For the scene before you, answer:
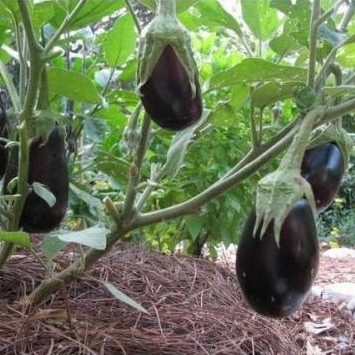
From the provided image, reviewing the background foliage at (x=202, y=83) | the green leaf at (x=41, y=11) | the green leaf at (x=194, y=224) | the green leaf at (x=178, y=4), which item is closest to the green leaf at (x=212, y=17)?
the background foliage at (x=202, y=83)

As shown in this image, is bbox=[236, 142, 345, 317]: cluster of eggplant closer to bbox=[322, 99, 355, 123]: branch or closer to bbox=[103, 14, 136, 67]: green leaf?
bbox=[322, 99, 355, 123]: branch

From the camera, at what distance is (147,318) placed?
96 cm

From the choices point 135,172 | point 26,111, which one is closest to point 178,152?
point 135,172

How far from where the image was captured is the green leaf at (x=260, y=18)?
96cm

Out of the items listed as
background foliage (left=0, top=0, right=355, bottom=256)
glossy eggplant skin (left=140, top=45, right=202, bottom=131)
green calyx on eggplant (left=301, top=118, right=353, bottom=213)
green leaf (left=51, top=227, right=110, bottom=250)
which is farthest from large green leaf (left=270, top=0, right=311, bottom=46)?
green leaf (left=51, top=227, right=110, bottom=250)

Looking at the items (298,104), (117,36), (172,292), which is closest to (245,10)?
(117,36)

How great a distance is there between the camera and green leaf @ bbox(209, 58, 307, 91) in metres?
0.69

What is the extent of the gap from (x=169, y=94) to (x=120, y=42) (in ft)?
1.53

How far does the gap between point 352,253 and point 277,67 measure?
3916 millimetres

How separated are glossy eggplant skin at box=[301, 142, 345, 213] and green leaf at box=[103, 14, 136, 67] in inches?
15.5

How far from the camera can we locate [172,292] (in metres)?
1.12

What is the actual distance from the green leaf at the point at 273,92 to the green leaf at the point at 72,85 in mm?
203

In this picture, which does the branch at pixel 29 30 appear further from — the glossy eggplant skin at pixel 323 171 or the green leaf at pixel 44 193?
the glossy eggplant skin at pixel 323 171

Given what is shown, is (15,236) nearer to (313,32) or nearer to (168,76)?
(168,76)
